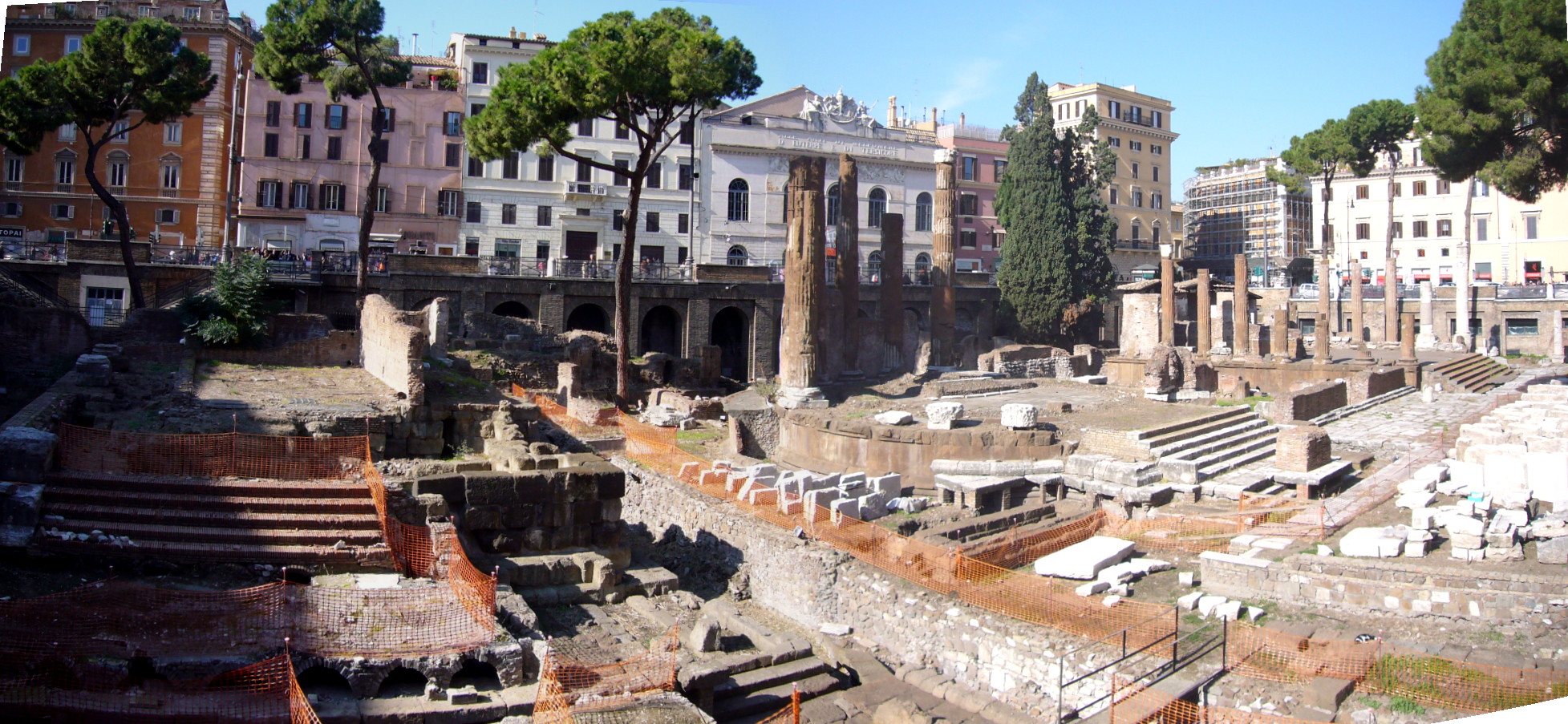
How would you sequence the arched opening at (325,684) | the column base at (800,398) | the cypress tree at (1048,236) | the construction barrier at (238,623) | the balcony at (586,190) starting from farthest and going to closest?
the cypress tree at (1048,236)
the balcony at (586,190)
the column base at (800,398)
the arched opening at (325,684)
the construction barrier at (238,623)

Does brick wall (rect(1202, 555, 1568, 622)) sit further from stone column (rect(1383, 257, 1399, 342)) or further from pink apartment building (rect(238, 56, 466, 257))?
pink apartment building (rect(238, 56, 466, 257))

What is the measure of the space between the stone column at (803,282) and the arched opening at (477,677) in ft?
57.4

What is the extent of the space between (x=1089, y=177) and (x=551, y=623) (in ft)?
128

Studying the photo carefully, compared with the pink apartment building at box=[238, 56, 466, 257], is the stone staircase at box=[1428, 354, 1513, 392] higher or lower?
lower

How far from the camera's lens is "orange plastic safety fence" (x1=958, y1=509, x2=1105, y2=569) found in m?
13.7

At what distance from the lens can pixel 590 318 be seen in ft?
123

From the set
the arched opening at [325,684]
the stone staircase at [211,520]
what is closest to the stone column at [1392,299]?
the stone staircase at [211,520]

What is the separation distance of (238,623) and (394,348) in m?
9.22

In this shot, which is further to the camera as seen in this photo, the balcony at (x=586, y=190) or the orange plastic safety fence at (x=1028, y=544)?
the balcony at (x=586, y=190)

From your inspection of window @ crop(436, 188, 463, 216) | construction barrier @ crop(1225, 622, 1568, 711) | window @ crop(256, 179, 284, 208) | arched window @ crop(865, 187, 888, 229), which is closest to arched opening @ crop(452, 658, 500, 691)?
construction barrier @ crop(1225, 622, 1568, 711)

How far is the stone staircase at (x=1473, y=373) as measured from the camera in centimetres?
3015

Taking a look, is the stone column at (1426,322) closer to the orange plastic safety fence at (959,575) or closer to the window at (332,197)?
A: the orange plastic safety fence at (959,575)

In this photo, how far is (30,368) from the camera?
18.4 metres

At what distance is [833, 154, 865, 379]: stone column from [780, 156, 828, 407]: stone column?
4.61 m
